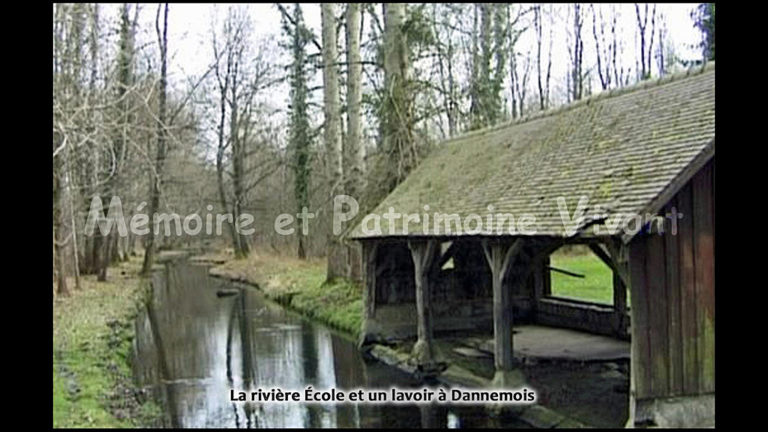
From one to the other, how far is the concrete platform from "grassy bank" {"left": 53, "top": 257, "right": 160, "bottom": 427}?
4.93 meters

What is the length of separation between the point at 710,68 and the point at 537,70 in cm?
1999

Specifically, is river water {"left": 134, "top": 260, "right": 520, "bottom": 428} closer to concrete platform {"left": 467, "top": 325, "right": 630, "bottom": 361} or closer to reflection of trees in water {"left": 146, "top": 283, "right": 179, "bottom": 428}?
reflection of trees in water {"left": 146, "top": 283, "right": 179, "bottom": 428}

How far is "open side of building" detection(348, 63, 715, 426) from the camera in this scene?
6527 mm

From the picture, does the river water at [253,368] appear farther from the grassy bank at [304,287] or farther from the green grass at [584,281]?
the green grass at [584,281]

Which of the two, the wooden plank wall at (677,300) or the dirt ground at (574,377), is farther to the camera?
the dirt ground at (574,377)

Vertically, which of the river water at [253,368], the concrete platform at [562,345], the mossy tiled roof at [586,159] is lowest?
the river water at [253,368]

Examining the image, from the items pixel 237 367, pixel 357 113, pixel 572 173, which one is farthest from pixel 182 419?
pixel 357 113

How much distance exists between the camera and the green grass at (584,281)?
15623mm

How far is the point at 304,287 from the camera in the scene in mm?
19359

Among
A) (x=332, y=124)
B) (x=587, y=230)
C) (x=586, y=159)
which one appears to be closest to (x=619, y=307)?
(x=586, y=159)

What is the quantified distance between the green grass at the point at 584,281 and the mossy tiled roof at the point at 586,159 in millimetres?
4709

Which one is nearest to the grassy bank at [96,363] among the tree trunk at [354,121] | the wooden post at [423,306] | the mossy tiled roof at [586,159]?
the wooden post at [423,306]

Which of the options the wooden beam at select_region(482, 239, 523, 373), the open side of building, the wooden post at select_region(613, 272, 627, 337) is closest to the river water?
the wooden beam at select_region(482, 239, 523, 373)

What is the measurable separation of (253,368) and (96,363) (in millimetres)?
2362
